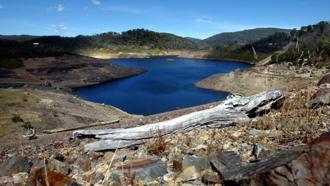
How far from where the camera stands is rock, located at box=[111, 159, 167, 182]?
20.8ft

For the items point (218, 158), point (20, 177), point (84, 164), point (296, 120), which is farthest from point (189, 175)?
point (20, 177)

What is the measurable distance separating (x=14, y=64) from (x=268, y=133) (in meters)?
106

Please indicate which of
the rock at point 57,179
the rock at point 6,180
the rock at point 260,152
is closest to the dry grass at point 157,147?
the rock at point 57,179

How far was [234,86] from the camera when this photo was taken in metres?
80.9

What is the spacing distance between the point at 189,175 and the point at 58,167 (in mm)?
2568

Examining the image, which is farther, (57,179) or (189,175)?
(57,179)

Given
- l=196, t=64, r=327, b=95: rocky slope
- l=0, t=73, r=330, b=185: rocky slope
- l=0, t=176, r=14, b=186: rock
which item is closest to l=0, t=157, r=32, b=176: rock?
l=0, t=73, r=330, b=185: rocky slope

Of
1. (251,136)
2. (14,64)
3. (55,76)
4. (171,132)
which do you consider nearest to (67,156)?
(171,132)

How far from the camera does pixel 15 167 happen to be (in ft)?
25.7

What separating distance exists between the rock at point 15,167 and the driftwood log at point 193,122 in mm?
1202

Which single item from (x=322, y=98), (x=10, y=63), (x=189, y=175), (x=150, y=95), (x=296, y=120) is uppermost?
(x=322, y=98)

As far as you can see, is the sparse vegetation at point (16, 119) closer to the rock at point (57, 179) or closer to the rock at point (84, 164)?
the rock at point (84, 164)

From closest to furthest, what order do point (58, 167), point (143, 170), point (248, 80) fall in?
point (143, 170), point (58, 167), point (248, 80)

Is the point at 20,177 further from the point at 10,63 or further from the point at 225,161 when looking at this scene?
the point at 10,63
